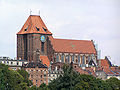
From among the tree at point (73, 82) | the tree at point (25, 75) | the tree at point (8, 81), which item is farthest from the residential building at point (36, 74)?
the tree at point (73, 82)

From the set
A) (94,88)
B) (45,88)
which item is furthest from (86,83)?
(45,88)

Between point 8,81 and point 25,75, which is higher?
point 8,81

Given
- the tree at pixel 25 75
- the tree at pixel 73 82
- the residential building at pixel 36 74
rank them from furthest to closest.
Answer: the residential building at pixel 36 74 < the tree at pixel 25 75 < the tree at pixel 73 82

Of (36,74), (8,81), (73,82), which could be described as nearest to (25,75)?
(36,74)

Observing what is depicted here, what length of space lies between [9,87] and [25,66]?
48249 millimetres

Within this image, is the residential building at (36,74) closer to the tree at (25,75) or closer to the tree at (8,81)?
the tree at (25,75)

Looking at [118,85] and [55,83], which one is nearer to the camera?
[55,83]

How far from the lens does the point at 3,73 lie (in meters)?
154

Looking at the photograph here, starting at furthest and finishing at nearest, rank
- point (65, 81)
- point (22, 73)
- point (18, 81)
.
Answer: point (22, 73), point (18, 81), point (65, 81)

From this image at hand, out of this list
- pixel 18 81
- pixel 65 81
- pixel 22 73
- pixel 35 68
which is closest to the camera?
pixel 65 81

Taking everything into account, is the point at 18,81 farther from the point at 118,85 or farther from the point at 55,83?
the point at 118,85

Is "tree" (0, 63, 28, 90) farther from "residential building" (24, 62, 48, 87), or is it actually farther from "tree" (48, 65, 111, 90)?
"residential building" (24, 62, 48, 87)

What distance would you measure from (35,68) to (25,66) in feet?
10.3

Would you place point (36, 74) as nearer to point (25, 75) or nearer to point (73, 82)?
point (25, 75)
